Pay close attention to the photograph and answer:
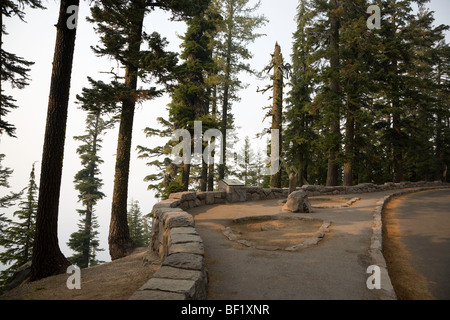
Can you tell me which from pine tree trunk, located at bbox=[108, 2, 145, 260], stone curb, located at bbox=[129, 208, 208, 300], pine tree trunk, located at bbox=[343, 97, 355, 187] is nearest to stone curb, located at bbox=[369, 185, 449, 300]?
stone curb, located at bbox=[129, 208, 208, 300]

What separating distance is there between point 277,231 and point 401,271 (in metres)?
2.75

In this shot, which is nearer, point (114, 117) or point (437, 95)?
point (114, 117)

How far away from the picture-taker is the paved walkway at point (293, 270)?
113 inches

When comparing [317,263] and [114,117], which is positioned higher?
[114,117]

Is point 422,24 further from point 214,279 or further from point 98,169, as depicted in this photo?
point 98,169

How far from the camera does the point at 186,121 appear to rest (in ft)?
47.1

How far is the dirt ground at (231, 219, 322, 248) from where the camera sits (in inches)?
203

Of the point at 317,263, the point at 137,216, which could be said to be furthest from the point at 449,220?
the point at 137,216

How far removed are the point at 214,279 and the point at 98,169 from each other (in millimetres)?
26547

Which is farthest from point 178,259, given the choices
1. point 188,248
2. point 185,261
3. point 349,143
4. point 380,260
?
point 349,143

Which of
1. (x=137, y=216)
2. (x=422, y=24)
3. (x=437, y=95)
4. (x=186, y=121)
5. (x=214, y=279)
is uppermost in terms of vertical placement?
(x=422, y=24)

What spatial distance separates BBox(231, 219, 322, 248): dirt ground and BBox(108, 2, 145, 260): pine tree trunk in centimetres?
490

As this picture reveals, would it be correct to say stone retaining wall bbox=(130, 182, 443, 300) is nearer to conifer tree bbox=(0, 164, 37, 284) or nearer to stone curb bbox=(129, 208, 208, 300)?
stone curb bbox=(129, 208, 208, 300)
